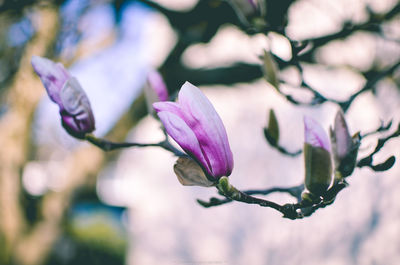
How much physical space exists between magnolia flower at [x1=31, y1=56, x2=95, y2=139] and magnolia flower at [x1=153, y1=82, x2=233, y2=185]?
20 cm

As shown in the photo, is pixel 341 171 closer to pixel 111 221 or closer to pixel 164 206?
pixel 164 206

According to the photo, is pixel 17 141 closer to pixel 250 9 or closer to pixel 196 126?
pixel 250 9

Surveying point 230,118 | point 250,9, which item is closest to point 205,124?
point 250,9

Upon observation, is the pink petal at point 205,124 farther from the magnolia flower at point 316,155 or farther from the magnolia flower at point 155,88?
the magnolia flower at point 155,88

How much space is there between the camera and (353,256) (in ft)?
10.9

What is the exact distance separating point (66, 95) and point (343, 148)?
399 mm

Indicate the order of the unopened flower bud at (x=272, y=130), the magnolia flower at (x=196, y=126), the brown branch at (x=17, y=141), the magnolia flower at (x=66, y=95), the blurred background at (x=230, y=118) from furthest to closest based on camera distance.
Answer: the brown branch at (x=17, y=141) → the blurred background at (x=230, y=118) → the unopened flower bud at (x=272, y=130) → the magnolia flower at (x=66, y=95) → the magnolia flower at (x=196, y=126)

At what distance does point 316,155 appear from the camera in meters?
0.44

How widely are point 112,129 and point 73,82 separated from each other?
76.2 inches

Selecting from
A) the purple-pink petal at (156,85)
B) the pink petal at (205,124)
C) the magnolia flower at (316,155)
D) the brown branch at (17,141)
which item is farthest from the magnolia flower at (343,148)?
the brown branch at (17,141)

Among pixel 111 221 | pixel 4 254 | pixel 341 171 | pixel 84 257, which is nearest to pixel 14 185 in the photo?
pixel 4 254

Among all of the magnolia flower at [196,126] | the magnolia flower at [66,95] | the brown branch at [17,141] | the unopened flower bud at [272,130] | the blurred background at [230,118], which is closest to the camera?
the magnolia flower at [196,126]

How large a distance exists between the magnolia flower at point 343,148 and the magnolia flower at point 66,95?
37 cm

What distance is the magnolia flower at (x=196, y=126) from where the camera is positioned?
1.35 ft
